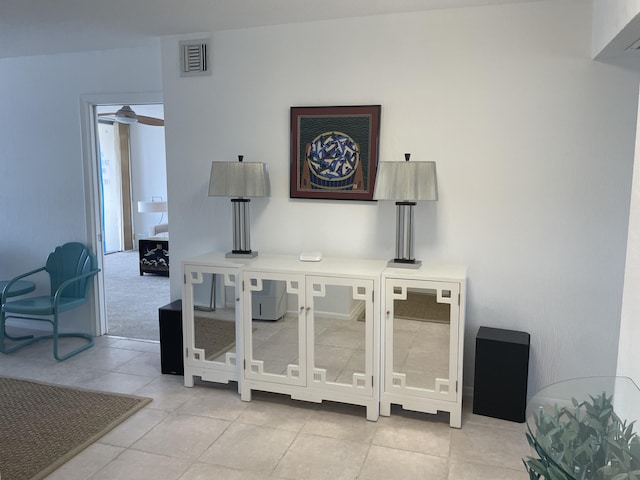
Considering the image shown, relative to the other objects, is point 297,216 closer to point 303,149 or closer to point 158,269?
point 303,149

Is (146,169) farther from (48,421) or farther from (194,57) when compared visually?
(48,421)

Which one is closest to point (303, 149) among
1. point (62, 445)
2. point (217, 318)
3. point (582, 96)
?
point (217, 318)

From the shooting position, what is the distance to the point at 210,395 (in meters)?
3.47

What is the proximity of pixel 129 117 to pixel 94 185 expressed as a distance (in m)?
2.09

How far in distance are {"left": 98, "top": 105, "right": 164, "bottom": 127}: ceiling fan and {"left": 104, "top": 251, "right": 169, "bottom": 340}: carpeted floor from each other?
1.94 metres

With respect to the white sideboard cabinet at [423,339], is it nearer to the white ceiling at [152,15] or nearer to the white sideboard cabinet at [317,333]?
the white sideboard cabinet at [317,333]

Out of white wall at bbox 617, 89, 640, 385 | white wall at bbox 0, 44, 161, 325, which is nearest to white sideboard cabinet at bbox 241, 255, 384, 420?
white wall at bbox 617, 89, 640, 385

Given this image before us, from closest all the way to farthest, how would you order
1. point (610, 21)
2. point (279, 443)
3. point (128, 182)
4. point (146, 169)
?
point (610, 21)
point (279, 443)
point (128, 182)
point (146, 169)

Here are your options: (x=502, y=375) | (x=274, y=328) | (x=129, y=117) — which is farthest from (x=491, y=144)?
Answer: (x=129, y=117)

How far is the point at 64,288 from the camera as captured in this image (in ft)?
14.3

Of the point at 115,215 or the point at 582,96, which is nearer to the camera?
the point at 582,96

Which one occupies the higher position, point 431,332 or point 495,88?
point 495,88

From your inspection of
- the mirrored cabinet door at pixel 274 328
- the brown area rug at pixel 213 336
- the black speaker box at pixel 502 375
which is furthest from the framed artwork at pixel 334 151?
the black speaker box at pixel 502 375

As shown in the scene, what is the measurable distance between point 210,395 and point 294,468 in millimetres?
1034
